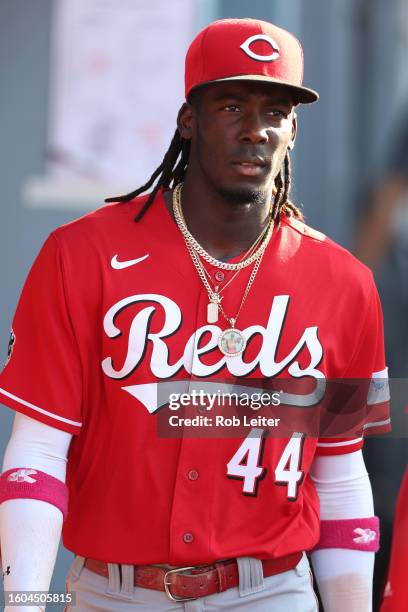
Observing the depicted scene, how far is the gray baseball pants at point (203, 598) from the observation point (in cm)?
316

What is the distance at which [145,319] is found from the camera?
3238 mm

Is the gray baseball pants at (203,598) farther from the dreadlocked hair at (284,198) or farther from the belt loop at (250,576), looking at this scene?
the dreadlocked hair at (284,198)

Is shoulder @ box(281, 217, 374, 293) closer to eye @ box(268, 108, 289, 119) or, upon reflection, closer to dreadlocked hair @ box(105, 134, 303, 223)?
dreadlocked hair @ box(105, 134, 303, 223)

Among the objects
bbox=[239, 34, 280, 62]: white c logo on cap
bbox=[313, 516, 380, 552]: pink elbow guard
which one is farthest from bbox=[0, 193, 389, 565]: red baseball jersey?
bbox=[239, 34, 280, 62]: white c logo on cap

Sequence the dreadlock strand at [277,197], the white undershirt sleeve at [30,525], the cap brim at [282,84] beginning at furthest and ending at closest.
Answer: the dreadlock strand at [277,197] → the cap brim at [282,84] → the white undershirt sleeve at [30,525]

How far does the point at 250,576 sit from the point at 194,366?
1.86ft

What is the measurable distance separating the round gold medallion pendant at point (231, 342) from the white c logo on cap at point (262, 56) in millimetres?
727

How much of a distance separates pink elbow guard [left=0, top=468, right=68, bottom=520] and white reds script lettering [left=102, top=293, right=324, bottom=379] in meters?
0.33

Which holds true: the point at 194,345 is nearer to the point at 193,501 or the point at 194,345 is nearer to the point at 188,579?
the point at 193,501

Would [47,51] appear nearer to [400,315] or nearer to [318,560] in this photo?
[400,315]

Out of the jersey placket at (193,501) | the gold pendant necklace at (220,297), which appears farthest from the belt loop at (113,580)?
the gold pendant necklace at (220,297)

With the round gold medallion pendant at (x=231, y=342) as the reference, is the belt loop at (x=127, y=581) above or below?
below

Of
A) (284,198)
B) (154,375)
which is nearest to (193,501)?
(154,375)

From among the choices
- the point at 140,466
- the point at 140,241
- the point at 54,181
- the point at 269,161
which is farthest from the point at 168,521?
the point at 54,181
